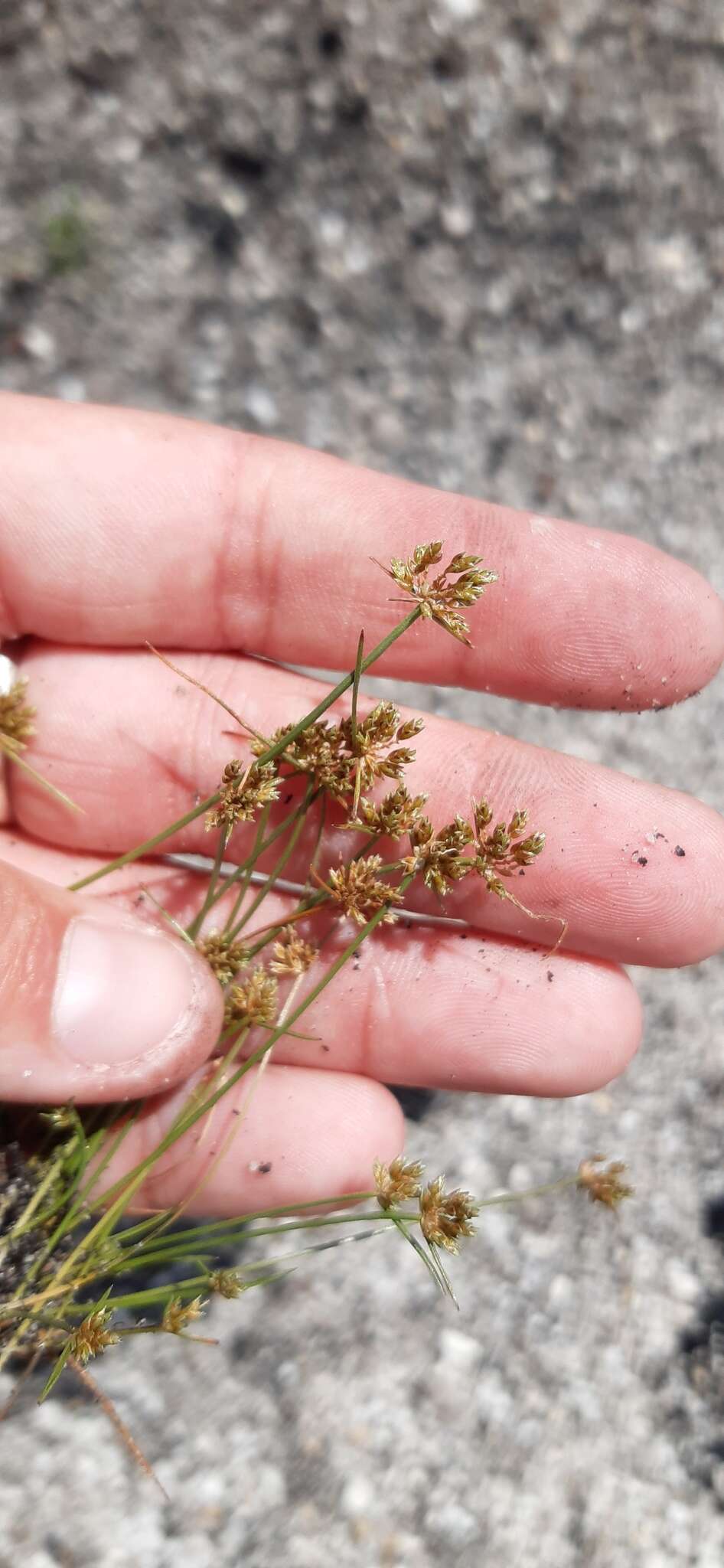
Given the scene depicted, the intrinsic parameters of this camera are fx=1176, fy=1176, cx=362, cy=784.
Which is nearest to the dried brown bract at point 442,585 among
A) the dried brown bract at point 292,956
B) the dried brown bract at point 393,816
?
the dried brown bract at point 393,816

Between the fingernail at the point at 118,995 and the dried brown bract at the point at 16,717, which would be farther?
the dried brown bract at the point at 16,717

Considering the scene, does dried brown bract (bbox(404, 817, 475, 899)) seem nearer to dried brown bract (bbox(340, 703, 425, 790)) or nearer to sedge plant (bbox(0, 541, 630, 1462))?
sedge plant (bbox(0, 541, 630, 1462))

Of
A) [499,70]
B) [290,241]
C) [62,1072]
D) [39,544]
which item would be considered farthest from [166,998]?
[499,70]

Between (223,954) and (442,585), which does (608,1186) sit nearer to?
(223,954)

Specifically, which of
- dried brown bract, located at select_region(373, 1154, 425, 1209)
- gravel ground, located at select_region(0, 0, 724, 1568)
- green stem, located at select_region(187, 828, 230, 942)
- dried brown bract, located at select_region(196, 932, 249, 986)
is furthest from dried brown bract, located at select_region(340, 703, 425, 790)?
gravel ground, located at select_region(0, 0, 724, 1568)

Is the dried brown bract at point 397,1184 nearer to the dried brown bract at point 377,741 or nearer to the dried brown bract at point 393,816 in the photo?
the dried brown bract at point 393,816
